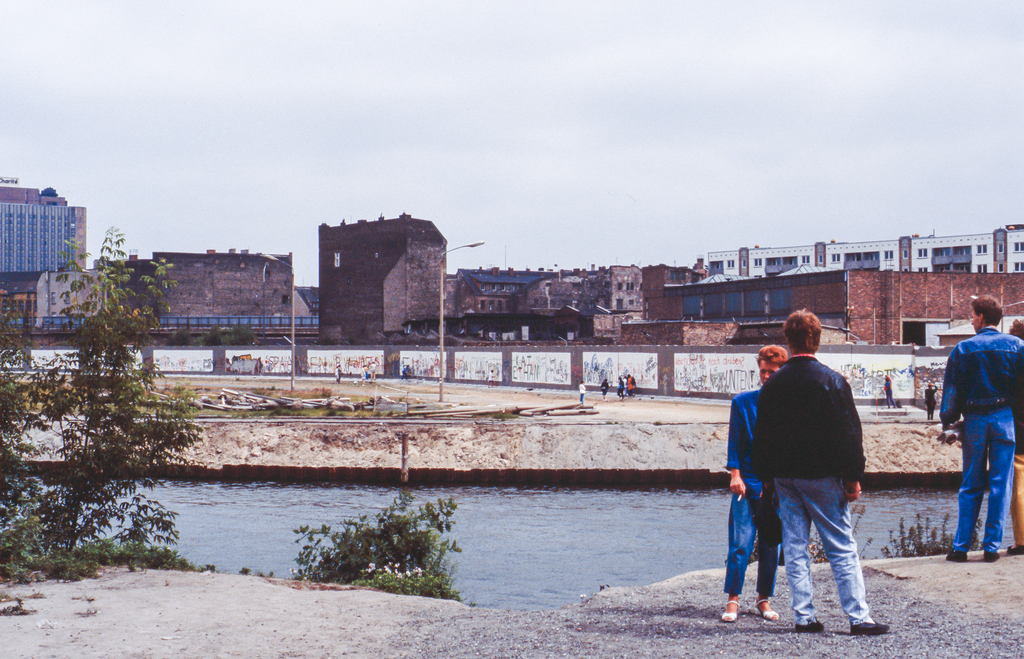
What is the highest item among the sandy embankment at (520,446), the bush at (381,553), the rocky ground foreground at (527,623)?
the rocky ground foreground at (527,623)

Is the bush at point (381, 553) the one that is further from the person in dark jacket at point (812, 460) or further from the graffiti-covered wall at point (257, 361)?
the graffiti-covered wall at point (257, 361)

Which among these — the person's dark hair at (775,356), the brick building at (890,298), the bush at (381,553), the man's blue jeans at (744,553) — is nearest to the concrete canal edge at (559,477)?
the bush at (381,553)

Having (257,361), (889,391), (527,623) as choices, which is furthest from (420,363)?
(527,623)

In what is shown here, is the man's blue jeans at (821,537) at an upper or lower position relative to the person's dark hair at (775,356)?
lower

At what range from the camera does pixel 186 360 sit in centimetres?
7225

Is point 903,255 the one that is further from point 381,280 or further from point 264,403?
point 264,403

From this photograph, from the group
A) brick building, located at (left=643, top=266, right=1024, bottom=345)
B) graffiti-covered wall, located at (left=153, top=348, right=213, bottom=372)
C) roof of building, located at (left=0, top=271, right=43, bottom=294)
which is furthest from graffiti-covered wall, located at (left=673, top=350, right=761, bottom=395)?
roof of building, located at (left=0, top=271, right=43, bottom=294)

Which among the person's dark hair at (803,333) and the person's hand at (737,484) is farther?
the person's hand at (737,484)

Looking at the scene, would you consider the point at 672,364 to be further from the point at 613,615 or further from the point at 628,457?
the point at 613,615

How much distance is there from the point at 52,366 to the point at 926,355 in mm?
35719

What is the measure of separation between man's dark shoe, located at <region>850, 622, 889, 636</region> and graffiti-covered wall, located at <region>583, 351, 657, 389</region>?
40.6m

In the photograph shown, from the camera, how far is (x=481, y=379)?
194 feet

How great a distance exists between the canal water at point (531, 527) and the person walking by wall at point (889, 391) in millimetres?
10653

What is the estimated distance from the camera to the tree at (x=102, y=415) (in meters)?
11.7
